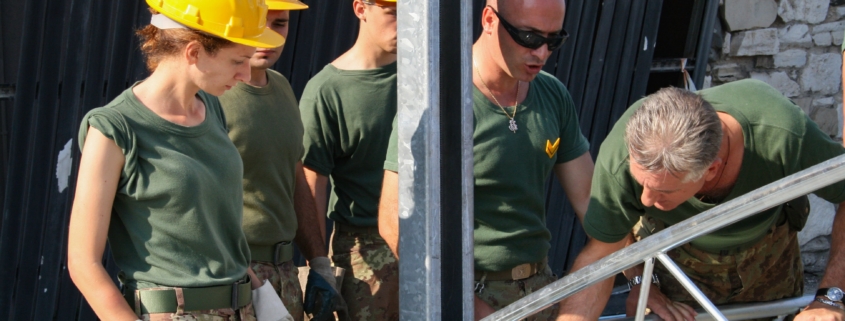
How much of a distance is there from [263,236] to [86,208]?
0.76 meters

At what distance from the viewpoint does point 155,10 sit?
6.49 feet

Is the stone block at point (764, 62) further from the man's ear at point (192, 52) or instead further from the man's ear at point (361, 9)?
the man's ear at point (192, 52)

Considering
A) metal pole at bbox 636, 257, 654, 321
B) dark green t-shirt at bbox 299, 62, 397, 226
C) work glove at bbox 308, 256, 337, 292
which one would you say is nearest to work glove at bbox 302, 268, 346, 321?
work glove at bbox 308, 256, 337, 292

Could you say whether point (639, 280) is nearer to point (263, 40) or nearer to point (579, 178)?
point (579, 178)

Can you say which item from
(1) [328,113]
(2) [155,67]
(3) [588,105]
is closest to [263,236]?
(1) [328,113]

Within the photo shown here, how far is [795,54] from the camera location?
5.12 meters

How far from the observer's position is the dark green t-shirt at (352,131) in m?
2.67

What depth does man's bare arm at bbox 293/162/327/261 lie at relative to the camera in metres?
2.71

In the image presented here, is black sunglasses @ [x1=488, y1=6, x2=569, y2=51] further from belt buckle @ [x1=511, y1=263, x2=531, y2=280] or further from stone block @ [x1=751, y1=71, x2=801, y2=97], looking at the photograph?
stone block @ [x1=751, y1=71, x2=801, y2=97]

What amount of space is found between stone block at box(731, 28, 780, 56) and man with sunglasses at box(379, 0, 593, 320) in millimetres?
2808

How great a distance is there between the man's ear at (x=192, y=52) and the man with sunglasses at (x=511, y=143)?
809 mm

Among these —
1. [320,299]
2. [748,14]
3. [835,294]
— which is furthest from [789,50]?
[320,299]

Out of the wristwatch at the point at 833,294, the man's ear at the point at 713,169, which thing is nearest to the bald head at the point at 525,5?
the man's ear at the point at 713,169

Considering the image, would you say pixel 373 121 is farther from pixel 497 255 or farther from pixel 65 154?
pixel 65 154
